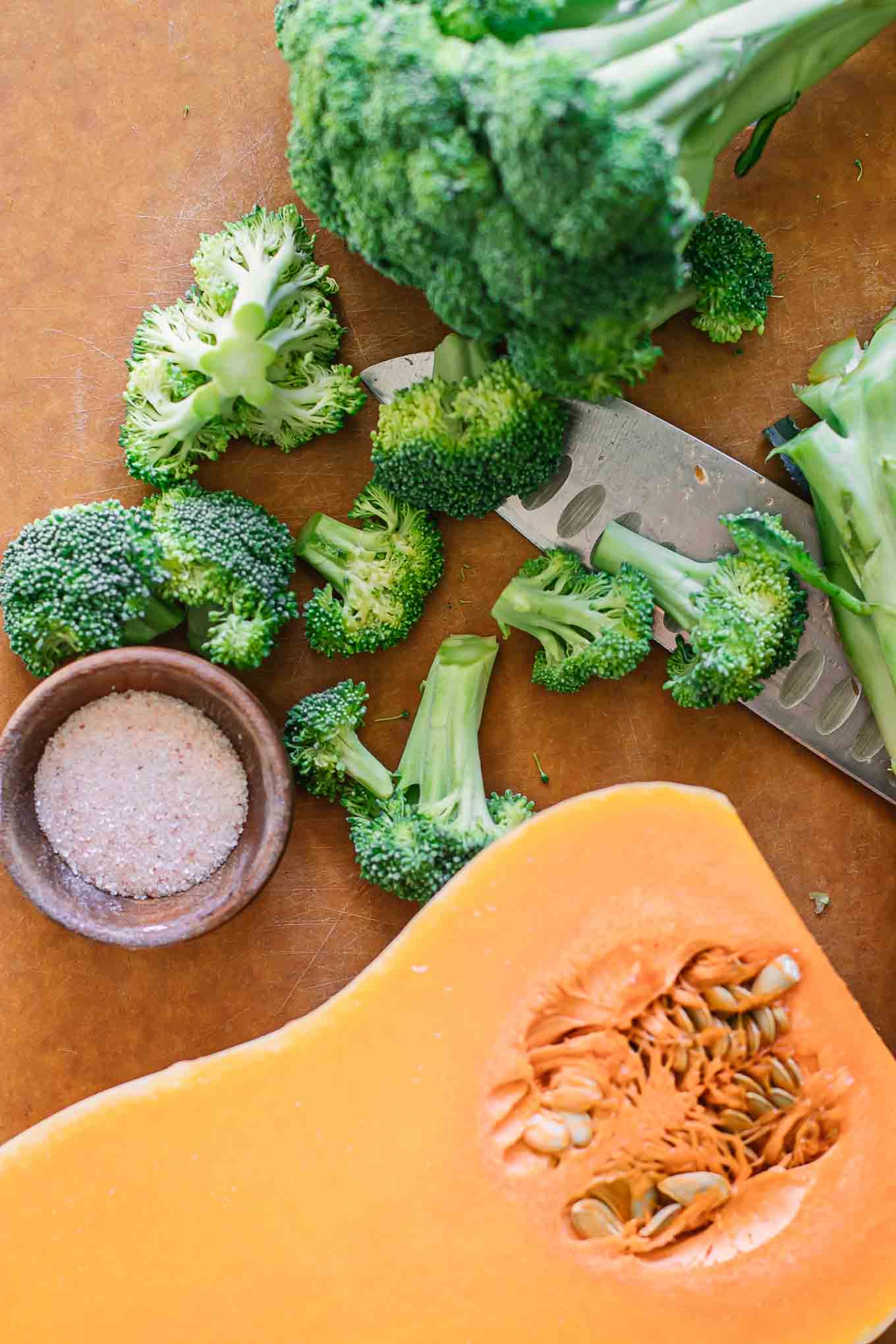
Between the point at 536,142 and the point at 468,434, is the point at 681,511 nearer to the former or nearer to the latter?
the point at 468,434

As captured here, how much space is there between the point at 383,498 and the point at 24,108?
88 cm

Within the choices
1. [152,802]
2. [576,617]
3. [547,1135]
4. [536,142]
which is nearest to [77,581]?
[152,802]

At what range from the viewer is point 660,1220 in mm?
1443

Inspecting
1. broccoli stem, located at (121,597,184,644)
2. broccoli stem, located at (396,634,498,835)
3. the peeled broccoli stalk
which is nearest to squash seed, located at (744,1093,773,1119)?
broccoli stem, located at (396,634,498,835)

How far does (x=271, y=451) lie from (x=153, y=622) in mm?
351

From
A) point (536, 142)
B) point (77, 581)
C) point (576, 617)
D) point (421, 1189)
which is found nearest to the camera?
point (536, 142)

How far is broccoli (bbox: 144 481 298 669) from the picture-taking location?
1626 mm

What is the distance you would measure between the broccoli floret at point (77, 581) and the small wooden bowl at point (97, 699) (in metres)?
0.06

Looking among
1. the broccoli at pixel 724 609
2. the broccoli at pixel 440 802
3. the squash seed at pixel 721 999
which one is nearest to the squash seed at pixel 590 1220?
the squash seed at pixel 721 999

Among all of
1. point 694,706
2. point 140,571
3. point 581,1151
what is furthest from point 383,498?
point 581,1151

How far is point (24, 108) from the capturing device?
5.81 ft

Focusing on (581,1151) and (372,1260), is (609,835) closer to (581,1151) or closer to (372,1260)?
(581,1151)

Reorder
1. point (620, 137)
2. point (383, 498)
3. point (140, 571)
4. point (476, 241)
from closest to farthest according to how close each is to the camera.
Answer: point (620, 137), point (476, 241), point (140, 571), point (383, 498)

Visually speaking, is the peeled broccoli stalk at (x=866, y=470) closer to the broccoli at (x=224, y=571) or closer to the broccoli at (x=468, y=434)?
the broccoli at (x=468, y=434)
